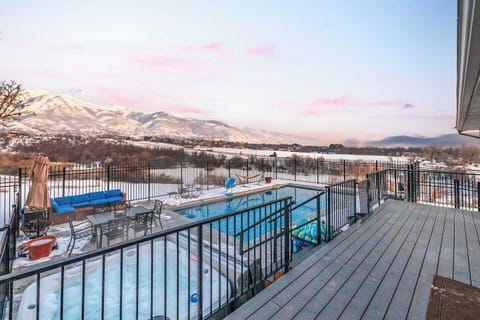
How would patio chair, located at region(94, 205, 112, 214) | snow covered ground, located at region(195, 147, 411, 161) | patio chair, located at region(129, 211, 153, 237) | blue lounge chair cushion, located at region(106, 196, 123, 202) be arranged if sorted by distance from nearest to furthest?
patio chair, located at region(129, 211, 153, 237), patio chair, located at region(94, 205, 112, 214), blue lounge chair cushion, located at region(106, 196, 123, 202), snow covered ground, located at region(195, 147, 411, 161)

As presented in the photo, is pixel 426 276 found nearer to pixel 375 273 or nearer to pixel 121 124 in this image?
pixel 375 273

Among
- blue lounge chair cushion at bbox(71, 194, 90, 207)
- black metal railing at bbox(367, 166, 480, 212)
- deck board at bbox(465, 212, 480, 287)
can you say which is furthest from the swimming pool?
black metal railing at bbox(367, 166, 480, 212)

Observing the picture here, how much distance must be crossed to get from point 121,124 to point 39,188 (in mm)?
18758

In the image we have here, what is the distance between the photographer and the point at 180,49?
33.1ft

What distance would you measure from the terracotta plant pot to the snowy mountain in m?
14.3

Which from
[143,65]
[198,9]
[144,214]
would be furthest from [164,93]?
[144,214]

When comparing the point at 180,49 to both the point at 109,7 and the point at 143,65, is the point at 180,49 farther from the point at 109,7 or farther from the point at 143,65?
the point at 109,7

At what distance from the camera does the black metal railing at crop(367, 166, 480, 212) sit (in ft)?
20.0

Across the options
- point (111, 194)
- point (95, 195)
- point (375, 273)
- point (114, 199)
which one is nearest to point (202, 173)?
point (111, 194)

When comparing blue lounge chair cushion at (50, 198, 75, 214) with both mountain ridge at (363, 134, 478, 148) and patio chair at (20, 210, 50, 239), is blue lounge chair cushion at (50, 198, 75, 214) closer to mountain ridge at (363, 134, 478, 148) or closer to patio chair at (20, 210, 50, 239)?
patio chair at (20, 210, 50, 239)

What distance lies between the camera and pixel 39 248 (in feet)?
14.0

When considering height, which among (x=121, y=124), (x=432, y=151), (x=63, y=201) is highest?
(x=121, y=124)

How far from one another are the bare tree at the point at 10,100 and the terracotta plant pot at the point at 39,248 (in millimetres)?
3919

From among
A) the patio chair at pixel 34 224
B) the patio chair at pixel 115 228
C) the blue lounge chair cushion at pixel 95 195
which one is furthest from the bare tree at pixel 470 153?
the patio chair at pixel 34 224
